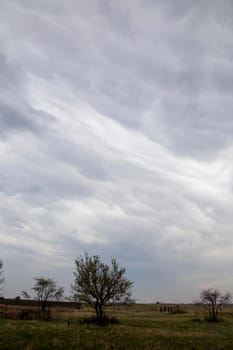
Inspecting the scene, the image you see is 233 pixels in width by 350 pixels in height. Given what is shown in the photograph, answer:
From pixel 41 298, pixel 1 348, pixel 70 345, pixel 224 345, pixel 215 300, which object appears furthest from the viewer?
pixel 41 298

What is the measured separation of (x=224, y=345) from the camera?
2828 cm

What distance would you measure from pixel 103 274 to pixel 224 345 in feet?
89.1

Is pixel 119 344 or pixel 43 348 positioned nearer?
pixel 43 348

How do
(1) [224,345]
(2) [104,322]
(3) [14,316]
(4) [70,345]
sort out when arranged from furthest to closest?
1. (3) [14,316]
2. (2) [104,322]
3. (1) [224,345]
4. (4) [70,345]

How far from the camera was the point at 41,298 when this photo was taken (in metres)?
90.2

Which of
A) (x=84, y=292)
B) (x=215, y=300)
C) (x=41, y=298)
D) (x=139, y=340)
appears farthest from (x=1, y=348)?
(x=41, y=298)

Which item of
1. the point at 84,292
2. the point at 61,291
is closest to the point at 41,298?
the point at 61,291

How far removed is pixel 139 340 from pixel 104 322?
68.1 ft

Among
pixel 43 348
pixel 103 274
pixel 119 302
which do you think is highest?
pixel 103 274

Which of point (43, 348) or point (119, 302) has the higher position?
point (119, 302)

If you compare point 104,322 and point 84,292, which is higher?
point 84,292

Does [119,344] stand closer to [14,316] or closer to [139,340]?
[139,340]

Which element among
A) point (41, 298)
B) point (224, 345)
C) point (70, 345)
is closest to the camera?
point (70, 345)

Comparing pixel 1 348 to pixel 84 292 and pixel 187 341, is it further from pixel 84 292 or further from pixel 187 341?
pixel 84 292
